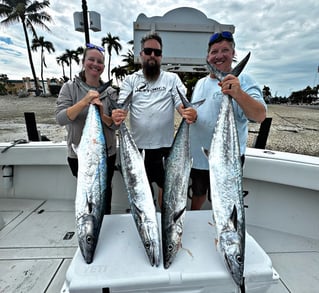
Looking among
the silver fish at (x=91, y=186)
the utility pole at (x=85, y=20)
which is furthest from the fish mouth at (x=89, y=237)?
the utility pole at (x=85, y=20)

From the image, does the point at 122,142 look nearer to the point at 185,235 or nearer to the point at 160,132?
the point at 160,132

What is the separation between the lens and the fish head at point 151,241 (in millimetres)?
1148

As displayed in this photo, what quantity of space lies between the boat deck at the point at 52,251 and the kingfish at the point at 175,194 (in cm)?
98

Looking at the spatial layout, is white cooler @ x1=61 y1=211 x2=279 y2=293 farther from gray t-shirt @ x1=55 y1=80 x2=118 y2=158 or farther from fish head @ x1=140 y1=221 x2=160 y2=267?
gray t-shirt @ x1=55 y1=80 x2=118 y2=158

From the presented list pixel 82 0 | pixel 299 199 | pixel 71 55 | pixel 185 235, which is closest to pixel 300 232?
pixel 299 199

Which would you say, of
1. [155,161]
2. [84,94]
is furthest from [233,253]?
[84,94]

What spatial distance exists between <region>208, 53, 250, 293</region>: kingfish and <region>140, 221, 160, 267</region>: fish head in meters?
0.34

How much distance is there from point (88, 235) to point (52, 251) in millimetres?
985

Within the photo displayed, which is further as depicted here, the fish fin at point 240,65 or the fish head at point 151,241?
the fish fin at point 240,65

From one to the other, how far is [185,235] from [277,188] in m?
1.34

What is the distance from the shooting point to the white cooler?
1.05 m

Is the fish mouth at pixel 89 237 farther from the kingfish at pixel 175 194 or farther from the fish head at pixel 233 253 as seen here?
the fish head at pixel 233 253

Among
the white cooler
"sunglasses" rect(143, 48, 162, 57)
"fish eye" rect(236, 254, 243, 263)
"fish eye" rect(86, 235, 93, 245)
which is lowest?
the white cooler

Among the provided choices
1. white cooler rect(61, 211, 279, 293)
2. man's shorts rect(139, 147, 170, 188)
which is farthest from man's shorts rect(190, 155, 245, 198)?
white cooler rect(61, 211, 279, 293)
